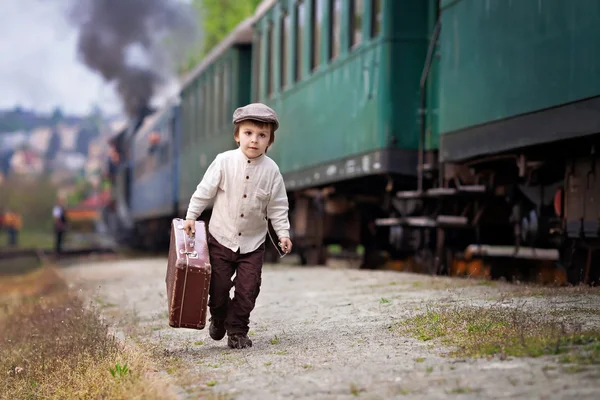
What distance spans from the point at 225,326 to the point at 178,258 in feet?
2.00

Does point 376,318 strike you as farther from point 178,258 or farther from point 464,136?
point 464,136

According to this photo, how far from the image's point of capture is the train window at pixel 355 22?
11.1 metres

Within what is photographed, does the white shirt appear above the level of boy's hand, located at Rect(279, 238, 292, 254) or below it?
above

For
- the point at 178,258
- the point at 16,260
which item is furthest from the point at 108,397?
the point at 16,260

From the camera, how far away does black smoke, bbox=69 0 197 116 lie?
38.2 meters

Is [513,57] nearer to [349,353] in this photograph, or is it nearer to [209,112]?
[349,353]

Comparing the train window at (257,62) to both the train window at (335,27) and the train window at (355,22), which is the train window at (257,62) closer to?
the train window at (335,27)

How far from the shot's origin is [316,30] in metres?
12.6

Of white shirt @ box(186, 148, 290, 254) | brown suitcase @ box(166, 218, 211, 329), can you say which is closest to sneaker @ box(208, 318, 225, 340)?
brown suitcase @ box(166, 218, 211, 329)

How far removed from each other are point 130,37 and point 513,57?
32.6m

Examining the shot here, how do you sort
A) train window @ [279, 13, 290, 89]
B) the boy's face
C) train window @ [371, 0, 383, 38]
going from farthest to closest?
train window @ [279, 13, 290, 89] < train window @ [371, 0, 383, 38] < the boy's face

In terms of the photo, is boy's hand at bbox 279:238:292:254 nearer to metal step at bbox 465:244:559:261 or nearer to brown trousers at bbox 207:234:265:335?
brown trousers at bbox 207:234:265:335

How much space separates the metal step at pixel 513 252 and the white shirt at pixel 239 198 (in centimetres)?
395

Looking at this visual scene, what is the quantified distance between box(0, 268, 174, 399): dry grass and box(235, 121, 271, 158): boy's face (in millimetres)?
1315
